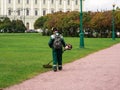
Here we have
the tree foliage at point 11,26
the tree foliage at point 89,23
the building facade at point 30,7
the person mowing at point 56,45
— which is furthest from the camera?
the building facade at point 30,7

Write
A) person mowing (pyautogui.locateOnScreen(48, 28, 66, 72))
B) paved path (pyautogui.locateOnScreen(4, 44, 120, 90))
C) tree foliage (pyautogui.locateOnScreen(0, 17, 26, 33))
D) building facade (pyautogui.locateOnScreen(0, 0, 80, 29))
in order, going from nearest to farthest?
paved path (pyautogui.locateOnScreen(4, 44, 120, 90))
person mowing (pyautogui.locateOnScreen(48, 28, 66, 72))
tree foliage (pyautogui.locateOnScreen(0, 17, 26, 33))
building facade (pyautogui.locateOnScreen(0, 0, 80, 29))

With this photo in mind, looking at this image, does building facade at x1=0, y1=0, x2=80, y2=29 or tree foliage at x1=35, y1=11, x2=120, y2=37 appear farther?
building facade at x1=0, y1=0, x2=80, y2=29

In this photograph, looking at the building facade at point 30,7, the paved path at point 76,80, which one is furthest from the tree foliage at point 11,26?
the paved path at point 76,80

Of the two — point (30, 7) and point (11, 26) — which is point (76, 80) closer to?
point (11, 26)

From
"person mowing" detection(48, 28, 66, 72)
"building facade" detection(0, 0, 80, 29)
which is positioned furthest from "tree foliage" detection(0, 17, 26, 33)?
"person mowing" detection(48, 28, 66, 72)

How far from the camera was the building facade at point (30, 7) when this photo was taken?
17875 centimetres

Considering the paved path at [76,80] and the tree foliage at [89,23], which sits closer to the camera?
the paved path at [76,80]

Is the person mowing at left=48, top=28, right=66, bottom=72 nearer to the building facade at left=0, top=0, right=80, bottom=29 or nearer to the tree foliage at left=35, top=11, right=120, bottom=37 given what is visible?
the tree foliage at left=35, top=11, right=120, bottom=37

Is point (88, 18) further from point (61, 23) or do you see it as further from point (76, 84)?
point (76, 84)

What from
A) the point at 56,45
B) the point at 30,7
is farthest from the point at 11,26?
the point at 56,45

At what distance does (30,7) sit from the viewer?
183m

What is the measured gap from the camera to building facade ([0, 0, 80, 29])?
179 meters

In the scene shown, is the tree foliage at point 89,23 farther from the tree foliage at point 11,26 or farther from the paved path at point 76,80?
the paved path at point 76,80

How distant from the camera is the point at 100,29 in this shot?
104812mm
